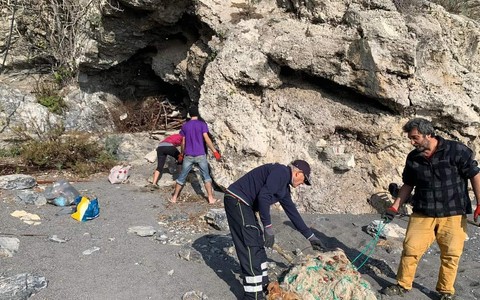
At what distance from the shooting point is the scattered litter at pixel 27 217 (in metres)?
5.73

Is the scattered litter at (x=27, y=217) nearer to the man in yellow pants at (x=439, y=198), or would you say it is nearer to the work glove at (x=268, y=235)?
the work glove at (x=268, y=235)

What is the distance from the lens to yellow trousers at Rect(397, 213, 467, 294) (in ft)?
12.8

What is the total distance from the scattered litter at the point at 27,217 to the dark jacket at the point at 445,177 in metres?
5.00

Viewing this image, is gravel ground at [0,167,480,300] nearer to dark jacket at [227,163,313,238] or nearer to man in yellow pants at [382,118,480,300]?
man in yellow pants at [382,118,480,300]

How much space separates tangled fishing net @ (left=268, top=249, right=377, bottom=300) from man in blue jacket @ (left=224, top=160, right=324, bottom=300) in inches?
6.6

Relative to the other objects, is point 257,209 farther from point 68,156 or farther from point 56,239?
point 68,156

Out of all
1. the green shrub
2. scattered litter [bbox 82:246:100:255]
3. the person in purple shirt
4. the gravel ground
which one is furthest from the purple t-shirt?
the green shrub

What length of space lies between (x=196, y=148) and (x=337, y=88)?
266 cm

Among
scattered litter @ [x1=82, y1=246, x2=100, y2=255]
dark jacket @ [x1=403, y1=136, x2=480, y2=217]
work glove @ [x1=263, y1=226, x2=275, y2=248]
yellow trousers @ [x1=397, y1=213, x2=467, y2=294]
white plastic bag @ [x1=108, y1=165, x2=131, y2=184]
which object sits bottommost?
white plastic bag @ [x1=108, y1=165, x2=131, y2=184]

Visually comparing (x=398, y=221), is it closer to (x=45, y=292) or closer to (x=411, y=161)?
(x=411, y=161)

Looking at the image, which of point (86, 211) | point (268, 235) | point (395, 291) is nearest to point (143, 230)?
point (86, 211)

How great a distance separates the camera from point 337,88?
705cm

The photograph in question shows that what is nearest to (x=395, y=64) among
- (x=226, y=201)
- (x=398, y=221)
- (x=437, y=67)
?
(x=437, y=67)

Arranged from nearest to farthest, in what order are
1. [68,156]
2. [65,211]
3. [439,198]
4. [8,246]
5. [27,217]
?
[439,198], [8,246], [27,217], [65,211], [68,156]
